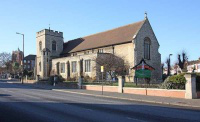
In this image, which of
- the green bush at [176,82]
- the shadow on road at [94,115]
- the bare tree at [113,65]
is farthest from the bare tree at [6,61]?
the shadow on road at [94,115]

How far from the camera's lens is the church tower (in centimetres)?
6881

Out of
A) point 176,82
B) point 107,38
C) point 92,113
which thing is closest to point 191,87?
point 176,82

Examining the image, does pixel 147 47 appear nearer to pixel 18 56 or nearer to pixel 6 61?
pixel 6 61

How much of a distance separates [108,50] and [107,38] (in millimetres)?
4140

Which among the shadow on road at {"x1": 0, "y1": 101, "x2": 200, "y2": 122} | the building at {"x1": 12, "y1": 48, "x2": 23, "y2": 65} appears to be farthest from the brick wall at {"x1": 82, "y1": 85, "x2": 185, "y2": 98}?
the building at {"x1": 12, "y1": 48, "x2": 23, "y2": 65}

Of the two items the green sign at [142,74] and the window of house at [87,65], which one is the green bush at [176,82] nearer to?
the green sign at [142,74]

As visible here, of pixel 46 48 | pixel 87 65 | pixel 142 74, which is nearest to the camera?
pixel 142 74

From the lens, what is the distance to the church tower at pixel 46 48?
68812 mm

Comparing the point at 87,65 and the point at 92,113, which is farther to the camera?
the point at 87,65

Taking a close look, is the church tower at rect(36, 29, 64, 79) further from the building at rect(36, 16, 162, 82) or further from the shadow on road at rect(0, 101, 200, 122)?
the shadow on road at rect(0, 101, 200, 122)

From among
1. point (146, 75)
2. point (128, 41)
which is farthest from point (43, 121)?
point (128, 41)

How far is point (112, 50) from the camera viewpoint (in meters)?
51.8

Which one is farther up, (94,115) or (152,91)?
(152,91)

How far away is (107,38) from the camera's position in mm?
55812
